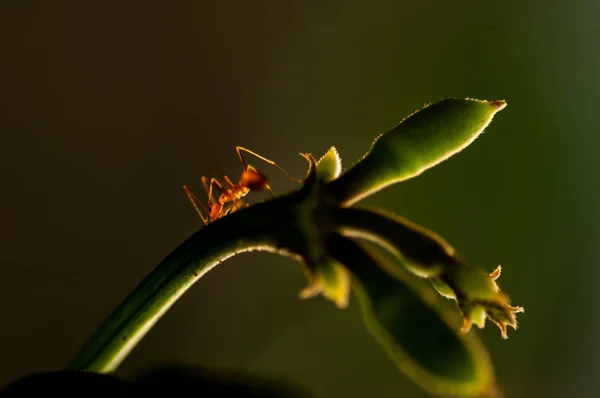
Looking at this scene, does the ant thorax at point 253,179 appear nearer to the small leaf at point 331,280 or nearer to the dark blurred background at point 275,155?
Answer: the small leaf at point 331,280

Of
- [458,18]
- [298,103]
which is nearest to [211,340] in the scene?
[298,103]

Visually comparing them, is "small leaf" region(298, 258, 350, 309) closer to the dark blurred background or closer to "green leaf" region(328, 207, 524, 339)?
"green leaf" region(328, 207, 524, 339)

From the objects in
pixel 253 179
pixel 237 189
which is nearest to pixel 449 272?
pixel 253 179

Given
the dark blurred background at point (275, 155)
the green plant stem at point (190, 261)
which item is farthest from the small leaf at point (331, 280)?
the dark blurred background at point (275, 155)

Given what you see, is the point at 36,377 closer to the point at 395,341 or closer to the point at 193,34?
the point at 395,341

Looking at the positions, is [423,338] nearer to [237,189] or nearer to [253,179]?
[253,179]

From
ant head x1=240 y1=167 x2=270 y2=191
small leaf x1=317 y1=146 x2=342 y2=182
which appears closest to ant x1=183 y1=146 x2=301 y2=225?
ant head x1=240 y1=167 x2=270 y2=191

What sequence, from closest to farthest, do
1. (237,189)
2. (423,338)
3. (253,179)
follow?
(423,338) < (253,179) < (237,189)
